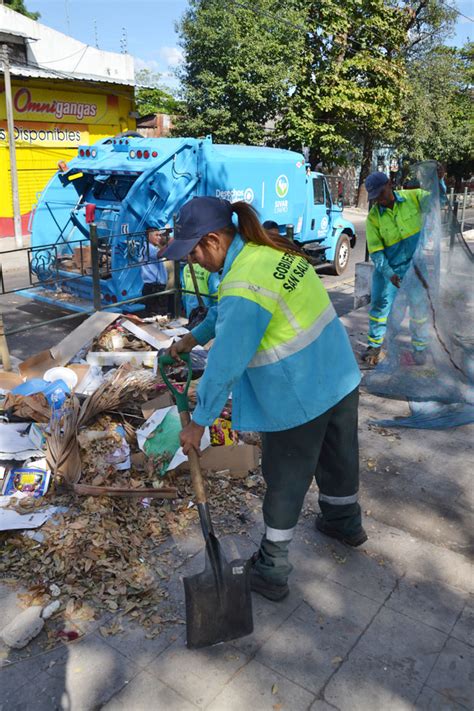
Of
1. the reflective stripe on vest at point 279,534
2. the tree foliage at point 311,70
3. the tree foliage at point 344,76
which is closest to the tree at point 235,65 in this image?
the tree foliage at point 311,70

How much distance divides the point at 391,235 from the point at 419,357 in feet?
4.17

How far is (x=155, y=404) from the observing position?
14.2 ft

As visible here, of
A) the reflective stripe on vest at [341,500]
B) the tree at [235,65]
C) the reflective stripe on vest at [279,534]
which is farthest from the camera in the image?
the tree at [235,65]

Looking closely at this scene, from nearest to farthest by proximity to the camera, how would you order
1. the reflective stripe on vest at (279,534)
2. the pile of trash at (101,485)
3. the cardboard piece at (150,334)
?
1. the reflective stripe on vest at (279,534)
2. the pile of trash at (101,485)
3. the cardboard piece at (150,334)

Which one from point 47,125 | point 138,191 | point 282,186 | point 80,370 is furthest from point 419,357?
point 47,125

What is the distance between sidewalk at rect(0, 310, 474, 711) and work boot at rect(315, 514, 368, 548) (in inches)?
2.0

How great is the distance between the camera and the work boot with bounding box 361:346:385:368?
6.18 meters

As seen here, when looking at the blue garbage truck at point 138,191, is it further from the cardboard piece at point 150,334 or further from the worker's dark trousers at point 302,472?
the worker's dark trousers at point 302,472

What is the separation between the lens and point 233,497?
3.68 meters

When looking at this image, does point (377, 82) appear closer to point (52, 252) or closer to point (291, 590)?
point (52, 252)

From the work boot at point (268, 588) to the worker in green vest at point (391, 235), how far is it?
10.2 ft

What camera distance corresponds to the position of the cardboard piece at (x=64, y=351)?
520cm

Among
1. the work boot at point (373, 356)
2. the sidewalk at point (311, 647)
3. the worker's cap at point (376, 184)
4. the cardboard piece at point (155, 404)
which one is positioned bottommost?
the sidewalk at point (311, 647)

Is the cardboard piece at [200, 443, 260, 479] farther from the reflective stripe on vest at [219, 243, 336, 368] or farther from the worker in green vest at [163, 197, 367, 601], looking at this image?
the reflective stripe on vest at [219, 243, 336, 368]
